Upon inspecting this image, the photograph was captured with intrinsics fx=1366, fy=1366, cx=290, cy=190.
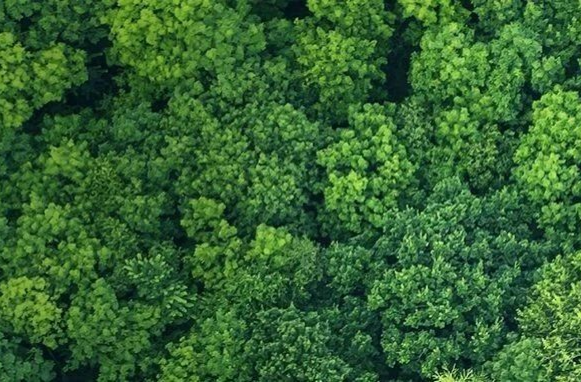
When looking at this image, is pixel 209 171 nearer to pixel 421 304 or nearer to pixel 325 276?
pixel 325 276

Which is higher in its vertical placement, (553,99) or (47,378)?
(553,99)

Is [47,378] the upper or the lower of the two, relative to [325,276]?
lower

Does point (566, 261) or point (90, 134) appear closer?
point (566, 261)

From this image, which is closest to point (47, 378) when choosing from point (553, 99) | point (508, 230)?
point (508, 230)

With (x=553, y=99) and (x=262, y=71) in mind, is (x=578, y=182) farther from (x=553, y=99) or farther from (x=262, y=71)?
(x=262, y=71)

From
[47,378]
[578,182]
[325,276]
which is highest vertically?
[578,182]

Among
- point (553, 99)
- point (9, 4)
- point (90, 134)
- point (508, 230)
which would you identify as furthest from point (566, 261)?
point (9, 4)
